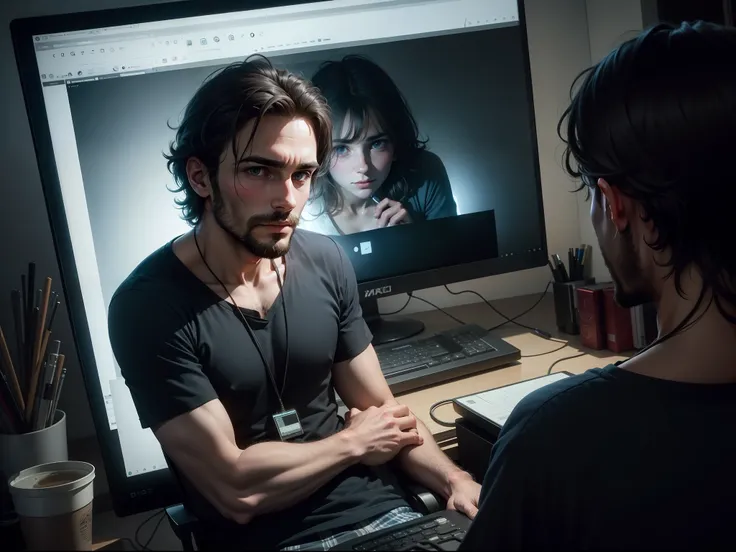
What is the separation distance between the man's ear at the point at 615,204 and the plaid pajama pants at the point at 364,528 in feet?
2.09

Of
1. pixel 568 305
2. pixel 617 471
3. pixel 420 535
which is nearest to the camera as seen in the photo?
pixel 617 471

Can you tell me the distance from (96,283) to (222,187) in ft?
1.07

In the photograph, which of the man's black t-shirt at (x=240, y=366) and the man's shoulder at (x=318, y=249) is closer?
the man's black t-shirt at (x=240, y=366)

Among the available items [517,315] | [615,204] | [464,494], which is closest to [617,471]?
[615,204]

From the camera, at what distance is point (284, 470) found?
1211 millimetres

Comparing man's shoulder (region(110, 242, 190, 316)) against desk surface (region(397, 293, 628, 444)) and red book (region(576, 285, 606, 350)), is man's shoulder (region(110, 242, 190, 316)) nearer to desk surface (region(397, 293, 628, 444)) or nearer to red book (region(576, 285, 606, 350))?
→ desk surface (region(397, 293, 628, 444))

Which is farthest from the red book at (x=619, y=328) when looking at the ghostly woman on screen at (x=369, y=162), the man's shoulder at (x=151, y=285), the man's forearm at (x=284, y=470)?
the man's shoulder at (x=151, y=285)

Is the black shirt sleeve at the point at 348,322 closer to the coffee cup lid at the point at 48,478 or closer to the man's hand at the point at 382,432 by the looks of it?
the man's hand at the point at 382,432

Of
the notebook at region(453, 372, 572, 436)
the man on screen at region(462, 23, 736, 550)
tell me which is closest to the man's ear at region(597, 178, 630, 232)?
the man on screen at region(462, 23, 736, 550)

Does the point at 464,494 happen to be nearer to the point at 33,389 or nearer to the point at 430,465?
the point at 430,465

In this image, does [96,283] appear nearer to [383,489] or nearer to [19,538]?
[19,538]

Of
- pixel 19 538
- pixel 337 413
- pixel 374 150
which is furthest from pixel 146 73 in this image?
pixel 19 538

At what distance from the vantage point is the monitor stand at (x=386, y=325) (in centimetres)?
174

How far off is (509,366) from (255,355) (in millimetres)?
592
